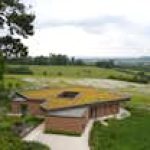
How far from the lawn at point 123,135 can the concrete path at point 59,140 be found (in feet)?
2.34

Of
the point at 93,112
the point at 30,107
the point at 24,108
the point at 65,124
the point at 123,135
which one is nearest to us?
the point at 123,135

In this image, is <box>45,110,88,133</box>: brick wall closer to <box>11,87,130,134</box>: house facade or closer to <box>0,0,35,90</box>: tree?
<box>11,87,130,134</box>: house facade

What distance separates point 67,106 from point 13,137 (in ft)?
52.8

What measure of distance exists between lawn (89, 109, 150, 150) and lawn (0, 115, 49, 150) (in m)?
5.31

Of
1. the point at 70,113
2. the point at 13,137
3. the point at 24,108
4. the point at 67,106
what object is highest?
the point at 13,137

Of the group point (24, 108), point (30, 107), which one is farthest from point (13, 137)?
point (24, 108)

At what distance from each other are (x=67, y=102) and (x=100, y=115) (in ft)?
19.8

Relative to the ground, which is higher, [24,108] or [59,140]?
[24,108]

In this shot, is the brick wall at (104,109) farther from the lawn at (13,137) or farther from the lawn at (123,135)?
the lawn at (13,137)

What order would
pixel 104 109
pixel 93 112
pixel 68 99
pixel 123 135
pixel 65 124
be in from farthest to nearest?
pixel 104 109 < pixel 93 112 < pixel 68 99 < pixel 65 124 < pixel 123 135

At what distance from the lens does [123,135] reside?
37.1 metres

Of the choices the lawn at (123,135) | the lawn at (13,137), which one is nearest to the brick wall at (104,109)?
the lawn at (123,135)

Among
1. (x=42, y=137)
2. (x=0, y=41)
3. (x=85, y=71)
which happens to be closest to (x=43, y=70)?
(x=85, y=71)

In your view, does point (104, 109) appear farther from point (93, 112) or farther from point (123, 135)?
point (123, 135)
